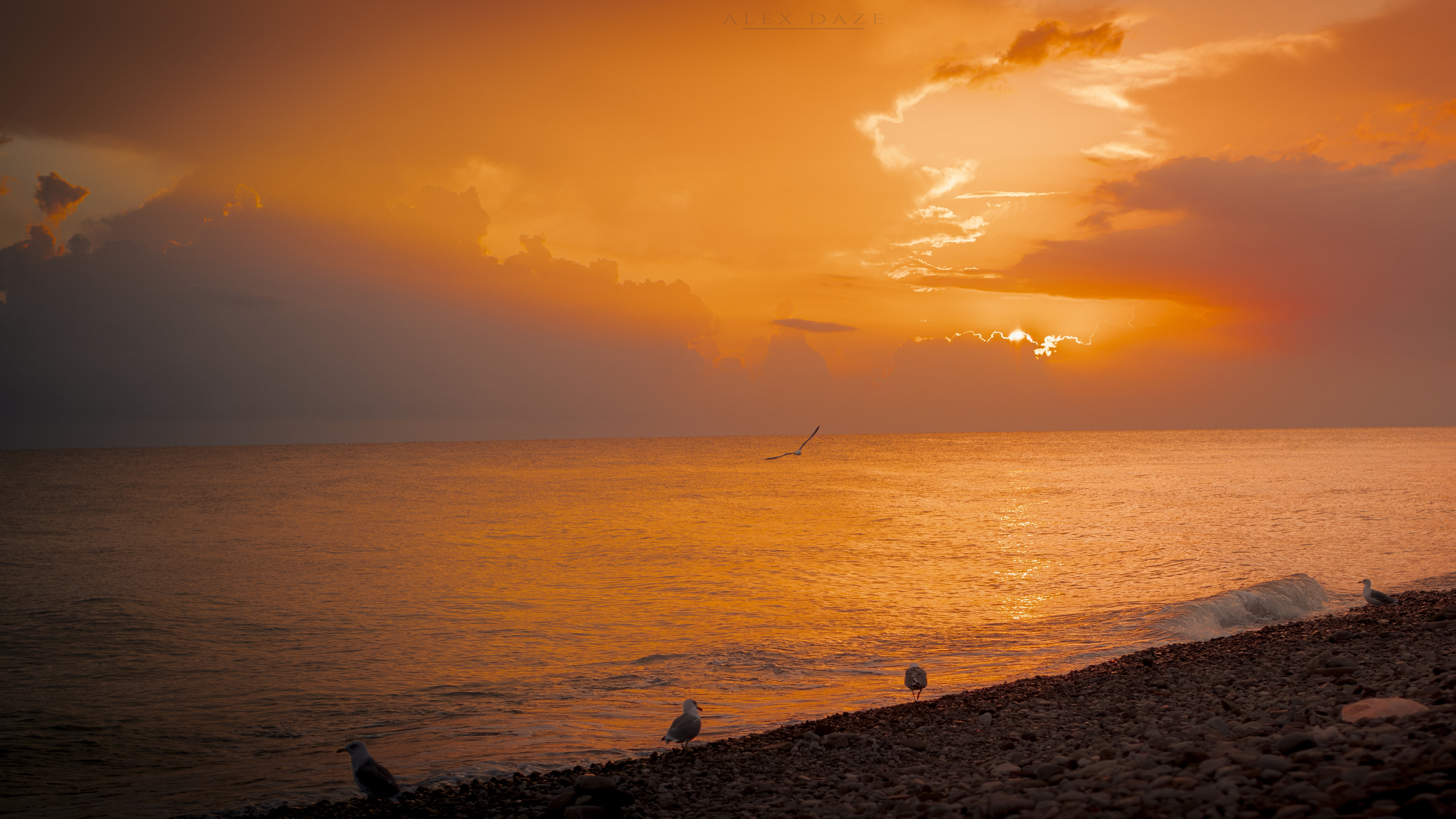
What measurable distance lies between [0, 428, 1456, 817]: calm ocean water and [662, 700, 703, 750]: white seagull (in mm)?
1293

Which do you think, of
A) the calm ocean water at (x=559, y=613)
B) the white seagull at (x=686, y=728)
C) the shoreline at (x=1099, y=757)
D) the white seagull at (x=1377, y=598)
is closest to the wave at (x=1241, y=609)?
the calm ocean water at (x=559, y=613)

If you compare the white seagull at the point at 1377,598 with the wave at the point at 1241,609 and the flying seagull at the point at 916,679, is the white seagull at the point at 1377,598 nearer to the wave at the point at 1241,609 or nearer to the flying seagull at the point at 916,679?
the wave at the point at 1241,609

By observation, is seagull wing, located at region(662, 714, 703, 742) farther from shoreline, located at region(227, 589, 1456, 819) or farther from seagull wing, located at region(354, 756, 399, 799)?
seagull wing, located at region(354, 756, 399, 799)

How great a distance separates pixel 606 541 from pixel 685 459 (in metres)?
127

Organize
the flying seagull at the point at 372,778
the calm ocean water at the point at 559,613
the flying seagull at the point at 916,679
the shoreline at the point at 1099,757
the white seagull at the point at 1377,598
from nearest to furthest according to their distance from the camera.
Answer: the shoreline at the point at 1099,757 < the flying seagull at the point at 372,778 < the calm ocean water at the point at 559,613 < the flying seagull at the point at 916,679 < the white seagull at the point at 1377,598

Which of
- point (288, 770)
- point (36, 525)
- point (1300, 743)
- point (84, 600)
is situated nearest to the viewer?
point (1300, 743)

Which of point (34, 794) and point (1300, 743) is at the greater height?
point (1300, 743)

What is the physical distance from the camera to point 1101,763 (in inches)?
297

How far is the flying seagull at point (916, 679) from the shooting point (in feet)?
46.0

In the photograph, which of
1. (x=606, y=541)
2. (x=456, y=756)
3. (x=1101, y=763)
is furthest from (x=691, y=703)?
(x=606, y=541)

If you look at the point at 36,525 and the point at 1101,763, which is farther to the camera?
the point at 36,525

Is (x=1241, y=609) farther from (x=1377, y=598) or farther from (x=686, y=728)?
(x=686, y=728)

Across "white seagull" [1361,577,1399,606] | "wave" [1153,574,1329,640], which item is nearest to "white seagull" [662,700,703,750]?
"wave" [1153,574,1329,640]

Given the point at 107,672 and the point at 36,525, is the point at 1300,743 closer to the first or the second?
the point at 107,672
